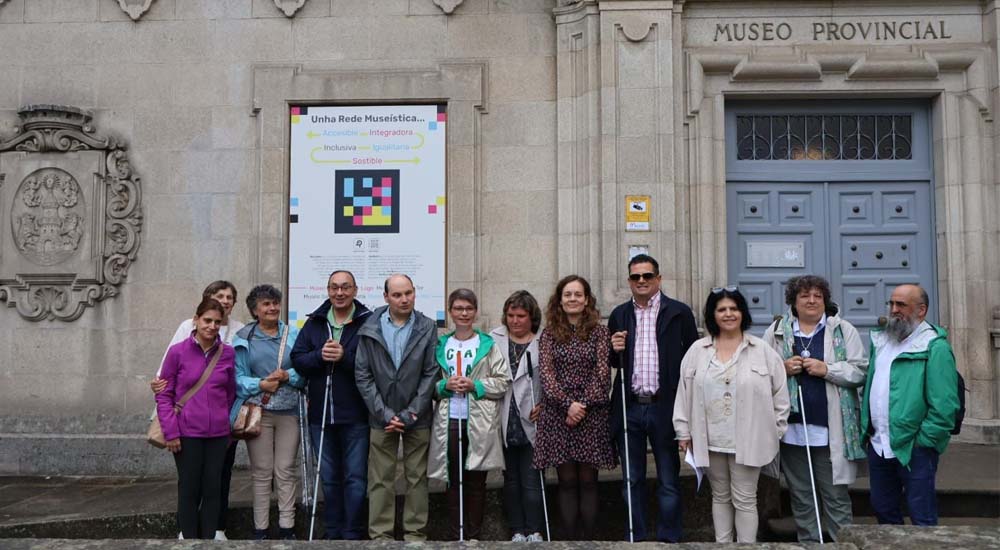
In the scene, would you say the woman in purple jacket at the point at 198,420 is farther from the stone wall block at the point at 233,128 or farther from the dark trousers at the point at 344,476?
the stone wall block at the point at 233,128

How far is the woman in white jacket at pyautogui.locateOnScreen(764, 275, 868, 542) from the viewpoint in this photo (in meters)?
4.94

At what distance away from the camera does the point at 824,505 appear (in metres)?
5.07

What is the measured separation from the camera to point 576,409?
5004mm

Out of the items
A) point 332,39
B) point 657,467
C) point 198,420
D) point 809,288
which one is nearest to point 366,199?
point 332,39

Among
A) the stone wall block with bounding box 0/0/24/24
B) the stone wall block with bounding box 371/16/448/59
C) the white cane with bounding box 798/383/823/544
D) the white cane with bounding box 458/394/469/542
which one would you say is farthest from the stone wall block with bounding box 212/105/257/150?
the white cane with bounding box 798/383/823/544

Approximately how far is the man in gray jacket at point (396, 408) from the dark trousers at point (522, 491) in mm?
581

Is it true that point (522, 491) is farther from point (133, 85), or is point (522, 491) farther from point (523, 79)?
point (133, 85)

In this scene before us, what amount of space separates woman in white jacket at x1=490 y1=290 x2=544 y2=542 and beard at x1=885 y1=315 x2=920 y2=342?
7.49 feet

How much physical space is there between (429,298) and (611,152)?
2416mm

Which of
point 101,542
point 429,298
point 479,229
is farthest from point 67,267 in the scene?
point 101,542

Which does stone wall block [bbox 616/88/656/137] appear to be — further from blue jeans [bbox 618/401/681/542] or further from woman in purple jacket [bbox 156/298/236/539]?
woman in purple jacket [bbox 156/298/236/539]

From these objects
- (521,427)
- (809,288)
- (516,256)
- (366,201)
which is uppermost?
(366,201)

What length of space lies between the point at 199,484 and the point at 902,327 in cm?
463

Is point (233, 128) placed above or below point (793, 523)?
above
